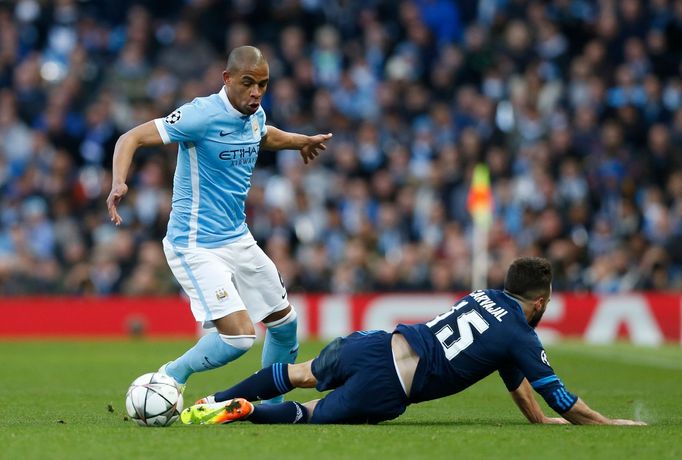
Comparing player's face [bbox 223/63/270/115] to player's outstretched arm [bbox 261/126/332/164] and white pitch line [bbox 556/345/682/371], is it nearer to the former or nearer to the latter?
player's outstretched arm [bbox 261/126/332/164]

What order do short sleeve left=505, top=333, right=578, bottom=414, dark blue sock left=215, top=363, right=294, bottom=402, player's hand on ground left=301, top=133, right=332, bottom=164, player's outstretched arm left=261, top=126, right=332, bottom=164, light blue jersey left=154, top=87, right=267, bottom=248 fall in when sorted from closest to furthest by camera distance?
short sleeve left=505, top=333, right=578, bottom=414 < dark blue sock left=215, top=363, right=294, bottom=402 < light blue jersey left=154, top=87, right=267, bottom=248 < player's outstretched arm left=261, top=126, right=332, bottom=164 < player's hand on ground left=301, top=133, right=332, bottom=164

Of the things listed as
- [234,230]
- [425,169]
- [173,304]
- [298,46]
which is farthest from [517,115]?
[234,230]

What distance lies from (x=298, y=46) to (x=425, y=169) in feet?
11.6

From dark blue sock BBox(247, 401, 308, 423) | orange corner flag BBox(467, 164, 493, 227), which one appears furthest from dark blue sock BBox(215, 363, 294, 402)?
orange corner flag BBox(467, 164, 493, 227)

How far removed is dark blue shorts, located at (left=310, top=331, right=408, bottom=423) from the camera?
8.18m

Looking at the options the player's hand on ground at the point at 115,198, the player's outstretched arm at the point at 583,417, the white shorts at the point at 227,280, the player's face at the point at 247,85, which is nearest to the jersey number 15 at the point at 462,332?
the player's outstretched arm at the point at 583,417

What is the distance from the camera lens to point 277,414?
8391 millimetres

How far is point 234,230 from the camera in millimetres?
9148

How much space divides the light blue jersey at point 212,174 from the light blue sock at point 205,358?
0.71 meters

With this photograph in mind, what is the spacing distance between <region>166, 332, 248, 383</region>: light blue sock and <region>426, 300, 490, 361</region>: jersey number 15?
147cm

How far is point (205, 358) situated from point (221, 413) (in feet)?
2.18

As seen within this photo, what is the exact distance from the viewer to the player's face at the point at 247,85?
8.83 meters

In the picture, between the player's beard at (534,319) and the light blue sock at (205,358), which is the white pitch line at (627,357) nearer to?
the player's beard at (534,319)

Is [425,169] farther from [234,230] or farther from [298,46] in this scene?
[234,230]
